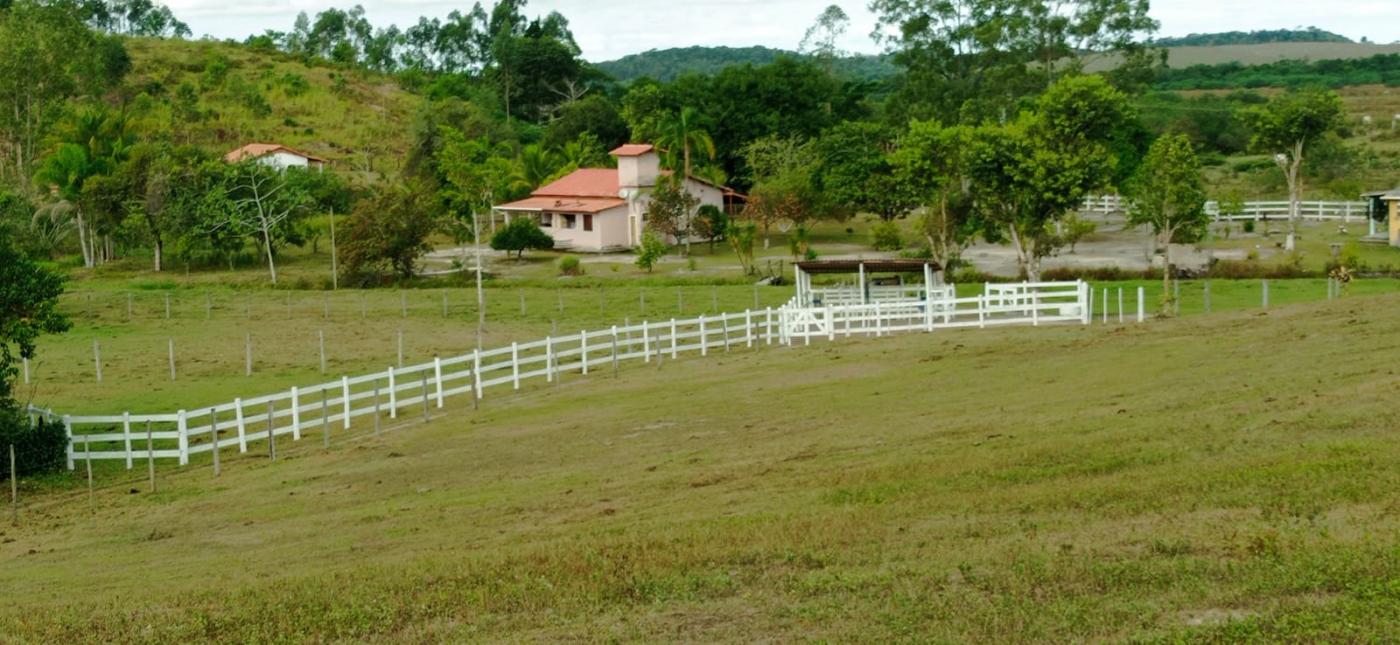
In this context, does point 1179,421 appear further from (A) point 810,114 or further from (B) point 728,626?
(A) point 810,114

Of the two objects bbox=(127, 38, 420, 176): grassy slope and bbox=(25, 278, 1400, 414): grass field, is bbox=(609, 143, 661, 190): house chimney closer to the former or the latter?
bbox=(25, 278, 1400, 414): grass field

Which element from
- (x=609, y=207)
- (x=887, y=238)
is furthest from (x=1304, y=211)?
(x=609, y=207)

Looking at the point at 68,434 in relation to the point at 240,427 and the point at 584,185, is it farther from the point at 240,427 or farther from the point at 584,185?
the point at 584,185

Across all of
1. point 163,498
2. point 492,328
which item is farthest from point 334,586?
point 492,328

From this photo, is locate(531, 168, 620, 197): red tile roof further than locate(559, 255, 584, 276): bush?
Yes

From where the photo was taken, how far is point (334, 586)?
631 inches

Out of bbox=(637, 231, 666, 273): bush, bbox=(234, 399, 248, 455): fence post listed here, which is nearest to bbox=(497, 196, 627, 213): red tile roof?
bbox=(637, 231, 666, 273): bush

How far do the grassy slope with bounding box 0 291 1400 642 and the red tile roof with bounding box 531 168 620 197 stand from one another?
171ft

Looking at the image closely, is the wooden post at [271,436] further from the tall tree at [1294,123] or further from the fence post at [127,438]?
the tall tree at [1294,123]

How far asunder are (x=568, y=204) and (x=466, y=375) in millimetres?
46545

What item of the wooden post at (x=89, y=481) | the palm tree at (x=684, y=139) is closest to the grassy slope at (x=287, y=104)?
the palm tree at (x=684, y=139)

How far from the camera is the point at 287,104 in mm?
123500

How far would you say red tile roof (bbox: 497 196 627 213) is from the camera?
8062 centimetres

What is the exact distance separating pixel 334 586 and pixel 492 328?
3443 cm
